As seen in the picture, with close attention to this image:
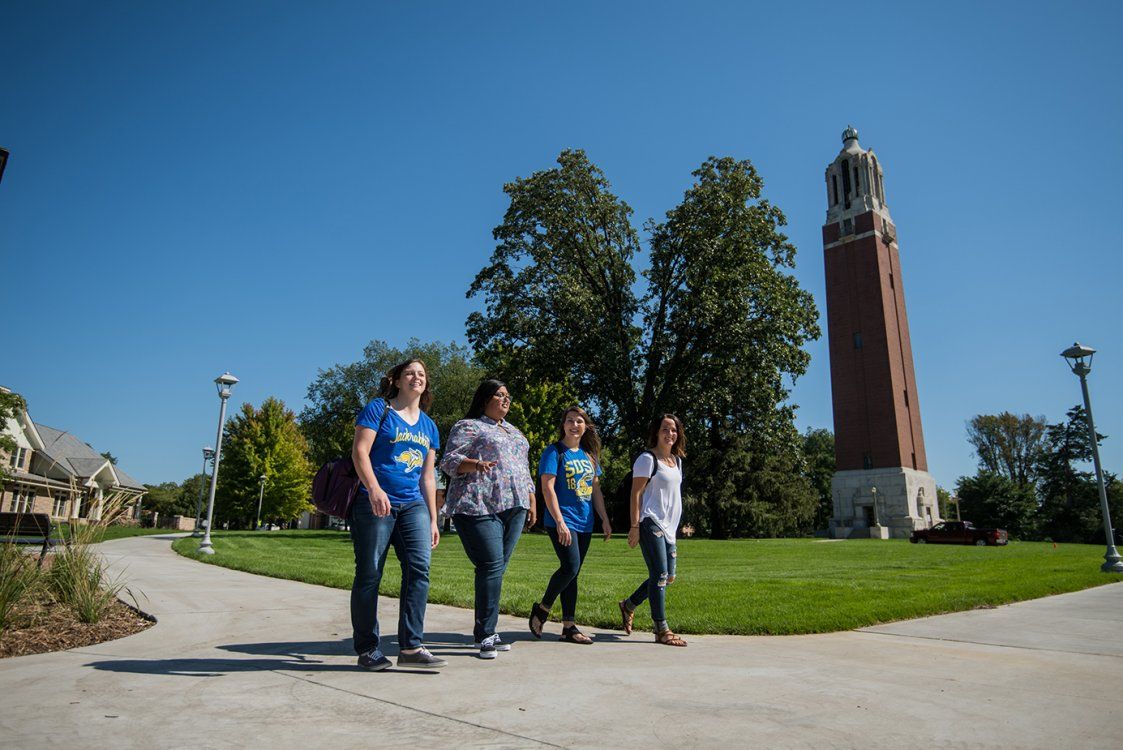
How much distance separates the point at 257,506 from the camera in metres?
50.0

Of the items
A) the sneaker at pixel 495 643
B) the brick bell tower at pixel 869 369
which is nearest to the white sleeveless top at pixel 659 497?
the sneaker at pixel 495 643

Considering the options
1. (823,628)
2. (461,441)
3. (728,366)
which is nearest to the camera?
(461,441)

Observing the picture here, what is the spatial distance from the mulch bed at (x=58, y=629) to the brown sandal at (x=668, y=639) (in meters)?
4.20

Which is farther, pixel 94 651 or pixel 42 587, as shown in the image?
pixel 42 587

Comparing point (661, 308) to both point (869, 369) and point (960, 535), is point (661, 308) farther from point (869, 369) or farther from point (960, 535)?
A: point (869, 369)

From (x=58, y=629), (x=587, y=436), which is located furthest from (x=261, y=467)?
(x=587, y=436)

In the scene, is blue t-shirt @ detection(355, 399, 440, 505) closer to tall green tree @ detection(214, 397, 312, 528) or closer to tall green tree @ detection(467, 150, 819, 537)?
tall green tree @ detection(467, 150, 819, 537)

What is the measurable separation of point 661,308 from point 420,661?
83.5ft

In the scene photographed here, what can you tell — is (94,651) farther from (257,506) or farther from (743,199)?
(257,506)

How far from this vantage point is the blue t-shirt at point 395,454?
4309mm

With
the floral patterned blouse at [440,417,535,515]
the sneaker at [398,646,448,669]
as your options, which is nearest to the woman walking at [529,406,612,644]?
the floral patterned blouse at [440,417,535,515]

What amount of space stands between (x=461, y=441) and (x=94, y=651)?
285cm

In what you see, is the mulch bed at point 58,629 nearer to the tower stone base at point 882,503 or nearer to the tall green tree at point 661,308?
the tall green tree at point 661,308

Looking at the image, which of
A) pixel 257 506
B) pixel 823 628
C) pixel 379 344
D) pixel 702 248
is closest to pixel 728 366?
pixel 702 248
